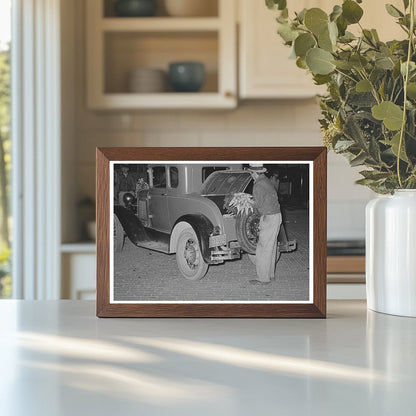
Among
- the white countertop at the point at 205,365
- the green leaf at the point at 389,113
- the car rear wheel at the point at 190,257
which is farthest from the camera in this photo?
the car rear wheel at the point at 190,257

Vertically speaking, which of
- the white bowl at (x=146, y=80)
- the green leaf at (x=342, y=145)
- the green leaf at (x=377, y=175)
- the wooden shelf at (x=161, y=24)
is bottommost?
the green leaf at (x=377, y=175)

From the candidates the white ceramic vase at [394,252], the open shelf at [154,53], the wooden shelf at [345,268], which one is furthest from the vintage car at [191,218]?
the open shelf at [154,53]

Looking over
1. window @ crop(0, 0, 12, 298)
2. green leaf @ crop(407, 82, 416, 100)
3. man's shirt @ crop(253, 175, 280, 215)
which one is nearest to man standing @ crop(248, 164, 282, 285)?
man's shirt @ crop(253, 175, 280, 215)

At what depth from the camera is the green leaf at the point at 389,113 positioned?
71 centimetres

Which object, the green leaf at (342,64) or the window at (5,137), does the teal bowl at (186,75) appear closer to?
the window at (5,137)

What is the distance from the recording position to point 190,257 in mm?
815

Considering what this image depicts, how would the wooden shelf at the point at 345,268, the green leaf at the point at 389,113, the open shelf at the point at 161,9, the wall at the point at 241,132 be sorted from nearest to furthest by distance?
the green leaf at the point at 389,113, the wooden shelf at the point at 345,268, the open shelf at the point at 161,9, the wall at the point at 241,132

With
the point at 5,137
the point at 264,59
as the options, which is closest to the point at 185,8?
the point at 264,59

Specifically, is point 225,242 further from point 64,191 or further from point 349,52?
point 64,191

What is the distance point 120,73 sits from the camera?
3.04 meters

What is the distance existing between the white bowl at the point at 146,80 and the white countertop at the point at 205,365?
86.5 inches

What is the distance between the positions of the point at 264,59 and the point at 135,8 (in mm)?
633

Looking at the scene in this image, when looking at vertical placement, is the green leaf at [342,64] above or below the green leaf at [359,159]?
above

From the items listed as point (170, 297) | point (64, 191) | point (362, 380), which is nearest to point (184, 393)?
point (362, 380)
